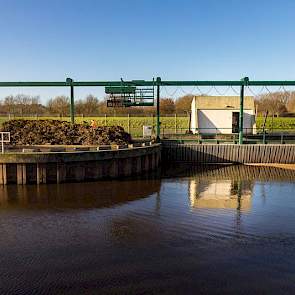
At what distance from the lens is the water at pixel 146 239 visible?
755cm

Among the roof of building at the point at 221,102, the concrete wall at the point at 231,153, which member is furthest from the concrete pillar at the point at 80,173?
the roof of building at the point at 221,102

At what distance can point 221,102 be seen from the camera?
36156 millimetres

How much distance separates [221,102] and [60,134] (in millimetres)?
18565

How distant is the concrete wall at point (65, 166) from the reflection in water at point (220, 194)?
4.11 m

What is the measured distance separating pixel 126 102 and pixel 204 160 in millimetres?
7138

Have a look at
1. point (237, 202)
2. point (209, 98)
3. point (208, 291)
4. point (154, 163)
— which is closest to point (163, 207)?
point (237, 202)

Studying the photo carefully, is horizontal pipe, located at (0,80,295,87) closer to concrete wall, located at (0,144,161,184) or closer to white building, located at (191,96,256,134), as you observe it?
concrete wall, located at (0,144,161,184)

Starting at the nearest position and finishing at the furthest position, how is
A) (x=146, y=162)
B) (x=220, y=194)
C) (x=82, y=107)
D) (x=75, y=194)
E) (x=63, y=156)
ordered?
(x=75, y=194), (x=220, y=194), (x=63, y=156), (x=146, y=162), (x=82, y=107)

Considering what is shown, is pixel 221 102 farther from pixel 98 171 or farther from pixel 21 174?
pixel 21 174

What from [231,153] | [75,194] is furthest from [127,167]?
[231,153]

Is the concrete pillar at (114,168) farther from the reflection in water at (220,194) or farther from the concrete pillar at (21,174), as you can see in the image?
the concrete pillar at (21,174)

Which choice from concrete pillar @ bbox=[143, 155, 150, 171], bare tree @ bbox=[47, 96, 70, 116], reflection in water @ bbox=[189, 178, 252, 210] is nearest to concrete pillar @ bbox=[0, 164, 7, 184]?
concrete pillar @ bbox=[143, 155, 150, 171]

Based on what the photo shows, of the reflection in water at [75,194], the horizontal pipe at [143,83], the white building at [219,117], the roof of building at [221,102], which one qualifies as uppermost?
the horizontal pipe at [143,83]

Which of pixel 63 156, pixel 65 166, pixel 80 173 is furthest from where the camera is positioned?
pixel 80 173
